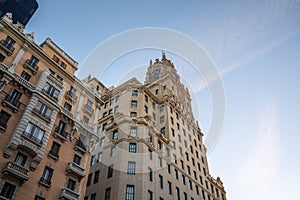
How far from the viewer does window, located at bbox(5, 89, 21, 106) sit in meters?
26.1

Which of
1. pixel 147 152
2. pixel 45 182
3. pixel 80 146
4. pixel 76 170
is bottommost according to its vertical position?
pixel 45 182

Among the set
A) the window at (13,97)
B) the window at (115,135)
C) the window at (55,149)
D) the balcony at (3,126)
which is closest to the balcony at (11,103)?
the window at (13,97)

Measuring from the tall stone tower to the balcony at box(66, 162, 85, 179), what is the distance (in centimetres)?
777

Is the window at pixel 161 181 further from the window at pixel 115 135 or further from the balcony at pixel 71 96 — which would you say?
the balcony at pixel 71 96

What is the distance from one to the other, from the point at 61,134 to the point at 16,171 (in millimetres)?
7709

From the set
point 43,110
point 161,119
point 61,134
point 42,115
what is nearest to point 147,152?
point 161,119

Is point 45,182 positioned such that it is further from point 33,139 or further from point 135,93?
point 135,93

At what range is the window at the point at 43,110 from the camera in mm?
27875

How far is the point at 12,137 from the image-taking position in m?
23.9

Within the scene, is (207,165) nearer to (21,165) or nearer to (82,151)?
(82,151)

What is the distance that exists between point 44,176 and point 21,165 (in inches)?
103

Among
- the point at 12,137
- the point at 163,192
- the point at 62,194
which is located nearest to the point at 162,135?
the point at 163,192

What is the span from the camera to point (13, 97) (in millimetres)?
26766

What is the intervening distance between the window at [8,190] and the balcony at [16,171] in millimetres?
716
